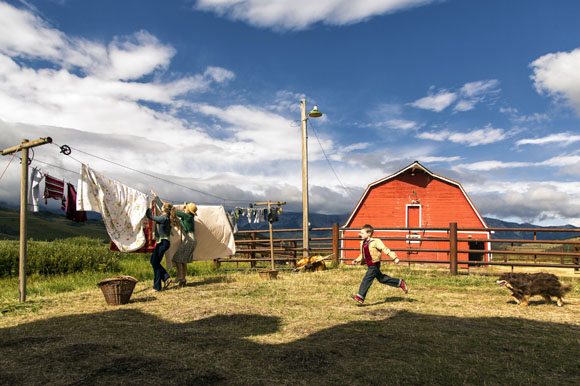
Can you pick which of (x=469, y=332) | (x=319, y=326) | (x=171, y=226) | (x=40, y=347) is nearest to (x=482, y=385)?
(x=469, y=332)

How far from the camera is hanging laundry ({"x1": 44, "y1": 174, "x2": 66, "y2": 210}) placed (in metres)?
9.44

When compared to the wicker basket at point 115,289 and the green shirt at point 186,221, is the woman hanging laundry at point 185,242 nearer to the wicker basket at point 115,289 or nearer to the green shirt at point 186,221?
the green shirt at point 186,221

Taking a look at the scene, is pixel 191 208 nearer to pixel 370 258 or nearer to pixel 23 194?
pixel 23 194

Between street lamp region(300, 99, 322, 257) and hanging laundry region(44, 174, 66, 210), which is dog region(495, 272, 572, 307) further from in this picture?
hanging laundry region(44, 174, 66, 210)

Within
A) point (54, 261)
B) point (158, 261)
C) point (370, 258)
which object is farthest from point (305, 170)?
point (54, 261)

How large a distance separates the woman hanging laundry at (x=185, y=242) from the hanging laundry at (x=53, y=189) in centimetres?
273

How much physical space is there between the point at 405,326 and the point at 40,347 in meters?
4.91

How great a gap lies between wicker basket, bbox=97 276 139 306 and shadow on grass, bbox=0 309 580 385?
119cm

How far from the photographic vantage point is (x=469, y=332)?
5.68m

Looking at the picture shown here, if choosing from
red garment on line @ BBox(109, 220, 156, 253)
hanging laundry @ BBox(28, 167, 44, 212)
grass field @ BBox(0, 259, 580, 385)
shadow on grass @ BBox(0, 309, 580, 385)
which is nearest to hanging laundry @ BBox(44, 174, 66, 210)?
hanging laundry @ BBox(28, 167, 44, 212)

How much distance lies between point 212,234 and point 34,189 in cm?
449

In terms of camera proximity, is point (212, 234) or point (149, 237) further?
point (212, 234)

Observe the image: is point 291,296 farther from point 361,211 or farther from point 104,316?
point 361,211

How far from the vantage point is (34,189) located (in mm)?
9188
